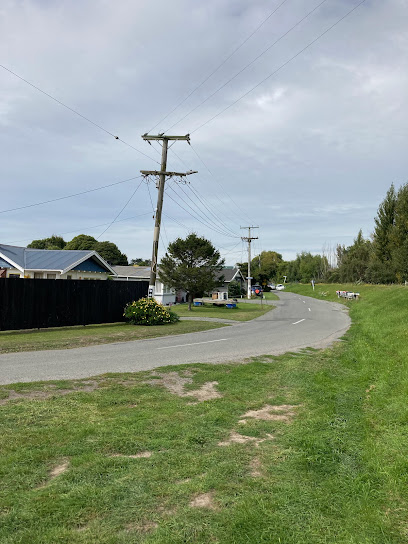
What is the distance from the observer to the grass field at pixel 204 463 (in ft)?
10.5

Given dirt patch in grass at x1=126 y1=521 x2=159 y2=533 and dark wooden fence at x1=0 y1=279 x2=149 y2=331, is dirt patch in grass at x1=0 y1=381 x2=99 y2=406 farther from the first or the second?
dark wooden fence at x1=0 y1=279 x2=149 y2=331

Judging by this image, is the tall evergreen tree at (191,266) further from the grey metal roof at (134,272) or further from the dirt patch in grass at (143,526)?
the dirt patch in grass at (143,526)

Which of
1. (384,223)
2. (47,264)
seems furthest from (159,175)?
(384,223)

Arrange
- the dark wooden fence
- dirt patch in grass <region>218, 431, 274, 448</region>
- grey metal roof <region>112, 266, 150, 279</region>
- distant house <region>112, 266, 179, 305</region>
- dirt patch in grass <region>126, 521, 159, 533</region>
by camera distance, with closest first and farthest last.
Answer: dirt patch in grass <region>126, 521, 159, 533</region>, dirt patch in grass <region>218, 431, 274, 448</region>, the dark wooden fence, distant house <region>112, 266, 179, 305</region>, grey metal roof <region>112, 266, 150, 279</region>

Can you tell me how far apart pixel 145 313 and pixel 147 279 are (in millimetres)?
24053

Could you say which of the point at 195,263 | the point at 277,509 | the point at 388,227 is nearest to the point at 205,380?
the point at 277,509

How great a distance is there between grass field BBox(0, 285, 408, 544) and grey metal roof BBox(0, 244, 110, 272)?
70.9ft

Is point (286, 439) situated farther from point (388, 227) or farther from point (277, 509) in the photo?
point (388, 227)

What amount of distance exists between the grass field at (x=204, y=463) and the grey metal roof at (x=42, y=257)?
70.9ft

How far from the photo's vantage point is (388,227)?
5006 cm

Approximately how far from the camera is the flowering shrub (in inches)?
848

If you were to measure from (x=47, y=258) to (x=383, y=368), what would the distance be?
2498 centimetres

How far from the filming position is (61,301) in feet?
62.4

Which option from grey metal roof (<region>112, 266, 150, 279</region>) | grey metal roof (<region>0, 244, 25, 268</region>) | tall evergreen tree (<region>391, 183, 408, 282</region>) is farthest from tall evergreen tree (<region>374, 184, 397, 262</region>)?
grey metal roof (<region>0, 244, 25, 268</region>)
